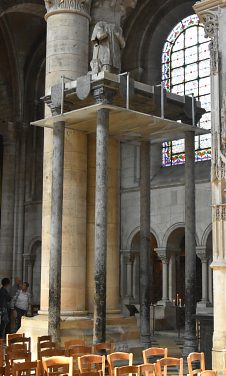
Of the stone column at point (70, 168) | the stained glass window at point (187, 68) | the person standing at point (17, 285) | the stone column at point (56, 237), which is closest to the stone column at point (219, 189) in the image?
the stone column at point (56, 237)

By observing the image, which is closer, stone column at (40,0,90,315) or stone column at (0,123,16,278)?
stone column at (40,0,90,315)

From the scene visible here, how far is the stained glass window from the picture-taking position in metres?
21.8

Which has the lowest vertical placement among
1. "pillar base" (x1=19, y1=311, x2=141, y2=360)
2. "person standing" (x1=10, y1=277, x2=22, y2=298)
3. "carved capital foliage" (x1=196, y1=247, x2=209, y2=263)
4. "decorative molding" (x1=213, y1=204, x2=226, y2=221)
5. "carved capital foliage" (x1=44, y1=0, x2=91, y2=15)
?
"pillar base" (x1=19, y1=311, x2=141, y2=360)

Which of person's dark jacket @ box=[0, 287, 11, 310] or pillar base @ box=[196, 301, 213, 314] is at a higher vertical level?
person's dark jacket @ box=[0, 287, 11, 310]

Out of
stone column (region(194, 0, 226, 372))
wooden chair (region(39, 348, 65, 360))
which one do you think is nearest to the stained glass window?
stone column (region(194, 0, 226, 372))

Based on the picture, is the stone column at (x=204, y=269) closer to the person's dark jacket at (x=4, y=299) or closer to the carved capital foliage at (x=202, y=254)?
the carved capital foliage at (x=202, y=254)

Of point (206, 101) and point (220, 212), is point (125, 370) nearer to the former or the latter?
point (220, 212)

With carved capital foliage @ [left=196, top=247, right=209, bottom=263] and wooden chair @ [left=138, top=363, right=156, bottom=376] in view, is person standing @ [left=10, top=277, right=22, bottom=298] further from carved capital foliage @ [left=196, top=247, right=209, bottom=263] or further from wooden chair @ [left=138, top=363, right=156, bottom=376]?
wooden chair @ [left=138, top=363, right=156, bottom=376]

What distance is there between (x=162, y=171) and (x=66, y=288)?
31.1 feet

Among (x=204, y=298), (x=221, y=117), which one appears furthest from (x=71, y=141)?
(x=204, y=298)

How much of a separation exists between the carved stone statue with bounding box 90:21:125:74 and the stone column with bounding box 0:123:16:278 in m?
14.0

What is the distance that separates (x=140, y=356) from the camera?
44.2 feet

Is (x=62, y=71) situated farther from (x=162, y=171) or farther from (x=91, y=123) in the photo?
(x=162, y=171)

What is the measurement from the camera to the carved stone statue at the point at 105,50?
1358 cm
